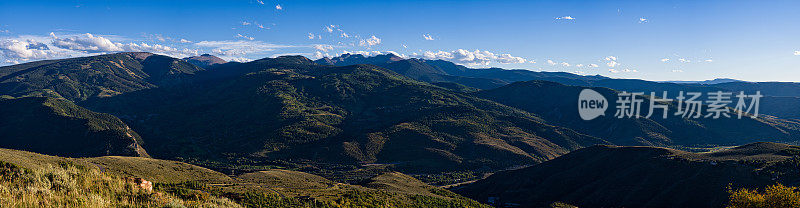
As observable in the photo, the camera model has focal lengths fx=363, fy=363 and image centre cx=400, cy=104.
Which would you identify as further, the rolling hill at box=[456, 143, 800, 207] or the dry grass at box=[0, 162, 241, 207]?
the rolling hill at box=[456, 143, 800, 207]

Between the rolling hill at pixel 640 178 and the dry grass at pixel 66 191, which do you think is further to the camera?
the rolling hill at pixel 640 178

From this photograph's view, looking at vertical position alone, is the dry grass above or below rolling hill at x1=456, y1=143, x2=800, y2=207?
above

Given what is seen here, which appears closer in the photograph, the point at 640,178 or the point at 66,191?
the point at 66,191

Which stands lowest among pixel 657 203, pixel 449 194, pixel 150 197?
pixel 449 194

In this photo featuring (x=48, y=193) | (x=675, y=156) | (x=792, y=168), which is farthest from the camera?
(x=675, y=156)

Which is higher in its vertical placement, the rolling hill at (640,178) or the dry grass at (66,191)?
the dry grass at (66,191)

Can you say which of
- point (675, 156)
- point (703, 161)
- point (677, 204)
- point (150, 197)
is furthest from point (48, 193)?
point (675, 156)

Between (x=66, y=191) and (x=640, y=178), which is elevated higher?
(x=66, y=191)

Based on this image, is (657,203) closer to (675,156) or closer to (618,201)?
(618,201)
